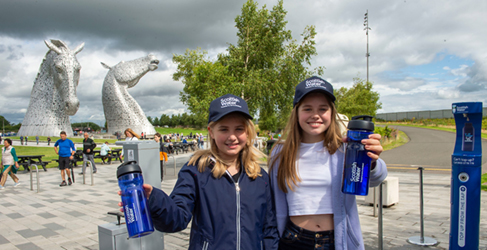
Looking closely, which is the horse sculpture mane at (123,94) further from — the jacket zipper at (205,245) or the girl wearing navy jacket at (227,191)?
the jacket zipper at (205,245)

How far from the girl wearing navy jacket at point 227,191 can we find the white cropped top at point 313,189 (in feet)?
0.58

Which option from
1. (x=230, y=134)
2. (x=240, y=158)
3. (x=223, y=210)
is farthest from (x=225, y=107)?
(x=223, y=210)

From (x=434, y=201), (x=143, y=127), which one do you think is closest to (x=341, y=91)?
(x=143, y=127)

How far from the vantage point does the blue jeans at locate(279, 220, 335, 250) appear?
179 cm

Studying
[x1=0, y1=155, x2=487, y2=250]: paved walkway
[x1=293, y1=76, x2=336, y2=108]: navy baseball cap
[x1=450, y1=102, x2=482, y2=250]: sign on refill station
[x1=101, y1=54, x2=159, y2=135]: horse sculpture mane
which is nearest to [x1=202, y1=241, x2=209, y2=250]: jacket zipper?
[x1=293, y1=76, x2=336, y2=108]: navy baseball cap

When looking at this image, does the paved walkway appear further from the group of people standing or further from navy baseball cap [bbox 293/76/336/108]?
navy baseball cap [bbox 293/76/336/108]

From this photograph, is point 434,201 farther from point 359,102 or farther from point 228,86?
point 359,102

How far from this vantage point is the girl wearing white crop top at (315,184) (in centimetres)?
178

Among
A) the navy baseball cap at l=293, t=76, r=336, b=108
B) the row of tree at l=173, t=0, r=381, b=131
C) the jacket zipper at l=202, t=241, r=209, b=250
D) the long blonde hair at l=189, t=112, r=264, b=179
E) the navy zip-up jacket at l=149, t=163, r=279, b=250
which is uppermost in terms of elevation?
the row of tree at l=173, t=0, r=381, b=131

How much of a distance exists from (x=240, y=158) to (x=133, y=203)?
82 centimetres

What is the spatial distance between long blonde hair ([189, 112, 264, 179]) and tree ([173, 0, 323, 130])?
11.6 m

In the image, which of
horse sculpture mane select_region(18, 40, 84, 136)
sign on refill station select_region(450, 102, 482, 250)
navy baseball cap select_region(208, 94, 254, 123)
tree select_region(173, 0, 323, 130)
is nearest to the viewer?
navy baseball cap select_region(208, 94, 254, 123)

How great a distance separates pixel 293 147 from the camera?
194 centimetres

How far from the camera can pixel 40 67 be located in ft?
146
